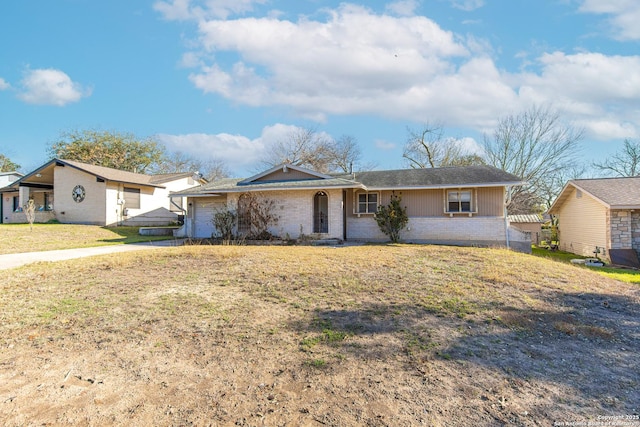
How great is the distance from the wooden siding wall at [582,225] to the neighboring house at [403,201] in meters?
4.04

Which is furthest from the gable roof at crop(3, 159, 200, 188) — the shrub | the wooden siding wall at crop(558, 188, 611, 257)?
the wooden siding wall at crop(558, 188, 611, 257)

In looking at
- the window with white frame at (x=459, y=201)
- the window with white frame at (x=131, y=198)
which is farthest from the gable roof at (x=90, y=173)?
the window with white frame at (x=459, y=201)

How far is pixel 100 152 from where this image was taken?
34.6 meters

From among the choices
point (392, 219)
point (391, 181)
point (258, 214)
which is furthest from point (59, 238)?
point (391, 181)

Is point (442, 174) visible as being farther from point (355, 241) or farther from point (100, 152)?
point (100, 152)

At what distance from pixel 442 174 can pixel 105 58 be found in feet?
56.0

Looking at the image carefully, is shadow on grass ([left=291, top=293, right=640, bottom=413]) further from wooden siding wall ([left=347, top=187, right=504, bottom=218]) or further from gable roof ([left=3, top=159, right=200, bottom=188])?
gable roof ([left=3, top=159, right=200, bottom=188])

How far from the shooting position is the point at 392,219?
15016 mm

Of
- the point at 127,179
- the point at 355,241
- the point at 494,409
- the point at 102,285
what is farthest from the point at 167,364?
the point at 127,179

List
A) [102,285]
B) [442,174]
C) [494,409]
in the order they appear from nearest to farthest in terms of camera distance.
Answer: [494,409] → [102,285] → [442,174]

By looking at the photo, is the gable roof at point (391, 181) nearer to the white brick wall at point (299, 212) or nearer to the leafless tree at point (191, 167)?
the white brick wall at point (299, 212)

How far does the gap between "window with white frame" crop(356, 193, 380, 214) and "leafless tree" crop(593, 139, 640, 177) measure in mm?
28276

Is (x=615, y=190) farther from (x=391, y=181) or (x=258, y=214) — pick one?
Answer: (x=258, y=214)

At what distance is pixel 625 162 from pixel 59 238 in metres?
43.9
